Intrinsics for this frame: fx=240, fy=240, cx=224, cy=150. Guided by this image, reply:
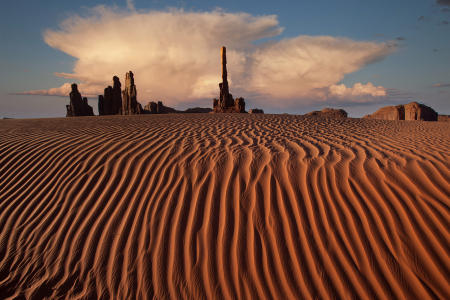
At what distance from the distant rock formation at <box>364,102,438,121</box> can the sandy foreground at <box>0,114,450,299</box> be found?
3516 centimetres

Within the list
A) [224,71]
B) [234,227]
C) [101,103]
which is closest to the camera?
[234,227]

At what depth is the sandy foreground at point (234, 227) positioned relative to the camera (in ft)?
8.07

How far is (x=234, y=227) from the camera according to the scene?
9.68 feet

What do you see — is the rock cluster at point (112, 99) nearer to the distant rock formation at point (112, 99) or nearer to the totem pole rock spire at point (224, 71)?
the distant rock formation at point (112, 99)

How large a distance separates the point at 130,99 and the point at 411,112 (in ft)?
131

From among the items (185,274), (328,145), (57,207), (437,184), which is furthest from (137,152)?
(437,184)

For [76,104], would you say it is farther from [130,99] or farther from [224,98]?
[224,98]

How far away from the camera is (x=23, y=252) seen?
301cm

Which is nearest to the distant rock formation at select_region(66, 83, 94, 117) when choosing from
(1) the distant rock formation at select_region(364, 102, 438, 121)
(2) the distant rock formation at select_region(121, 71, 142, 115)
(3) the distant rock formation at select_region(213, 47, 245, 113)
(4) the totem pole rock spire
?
(2) the distant rock formation at select_region(121, 71, 142, 115)

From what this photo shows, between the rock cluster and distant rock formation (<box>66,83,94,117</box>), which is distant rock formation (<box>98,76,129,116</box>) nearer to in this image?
the rock cluster

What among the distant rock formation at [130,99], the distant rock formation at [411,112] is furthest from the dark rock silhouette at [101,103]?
the distant rock formation at [411,112]

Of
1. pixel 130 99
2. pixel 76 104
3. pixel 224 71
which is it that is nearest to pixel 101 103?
pixel 76 104

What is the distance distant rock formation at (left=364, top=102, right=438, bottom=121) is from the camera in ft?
110

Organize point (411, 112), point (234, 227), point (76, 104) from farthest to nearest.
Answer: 1. point (411, 112)
2. point (76, 104)
3. point (234, 227)
